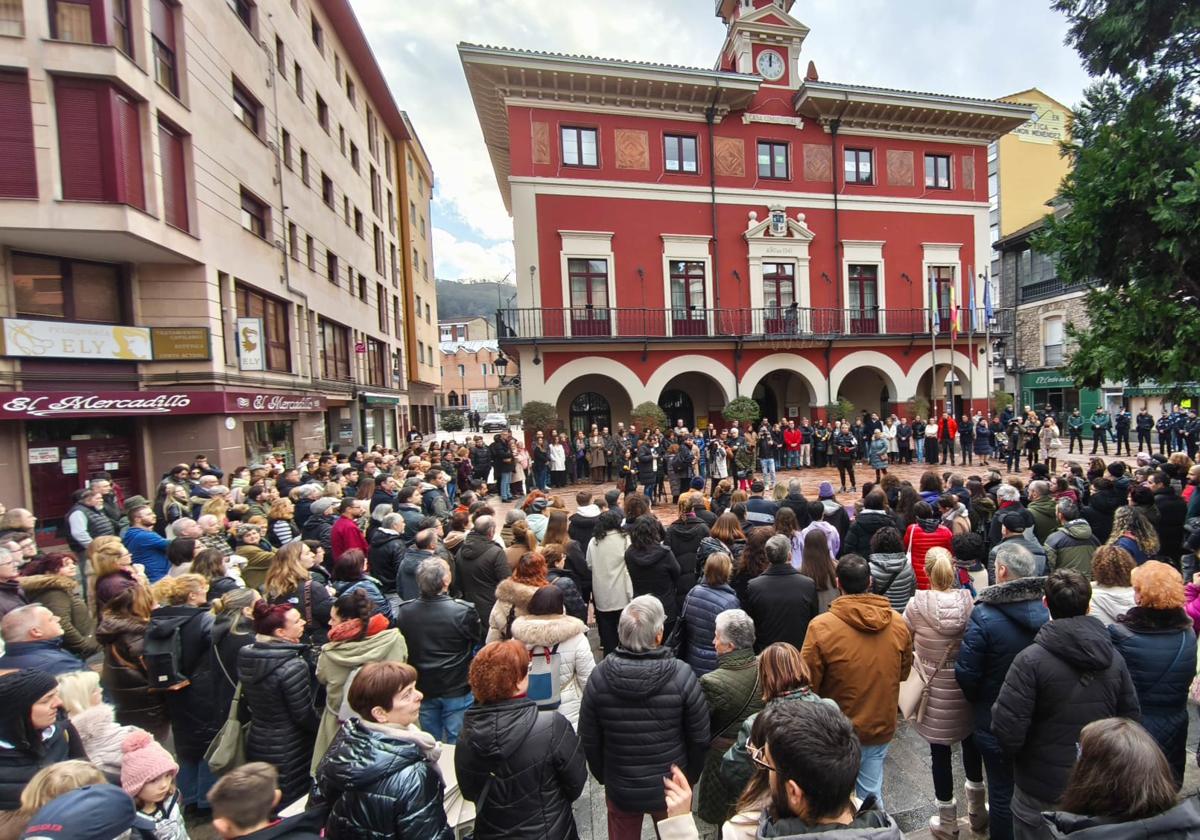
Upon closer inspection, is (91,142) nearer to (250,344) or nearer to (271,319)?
(250,344)

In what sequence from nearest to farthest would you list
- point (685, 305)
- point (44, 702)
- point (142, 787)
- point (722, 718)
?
point (142, 787) < point (44, 702) < point (722, 718) < point (685, 305)

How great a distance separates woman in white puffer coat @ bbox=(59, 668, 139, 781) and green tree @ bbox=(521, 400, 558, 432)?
1590 cm

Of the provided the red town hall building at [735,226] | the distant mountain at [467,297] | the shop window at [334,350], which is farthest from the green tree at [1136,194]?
the distant mountain at [467,297]

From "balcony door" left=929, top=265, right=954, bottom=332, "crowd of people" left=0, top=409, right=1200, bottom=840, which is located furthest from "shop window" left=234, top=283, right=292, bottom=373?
"balcony door" left=929, top=265, right=954, bottom=332

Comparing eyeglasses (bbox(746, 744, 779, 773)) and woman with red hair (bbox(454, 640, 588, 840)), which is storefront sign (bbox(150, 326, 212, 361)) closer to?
woman with red hair (bbox(454, 640, 588, 840))

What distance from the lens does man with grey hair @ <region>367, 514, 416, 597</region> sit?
19.1 feet

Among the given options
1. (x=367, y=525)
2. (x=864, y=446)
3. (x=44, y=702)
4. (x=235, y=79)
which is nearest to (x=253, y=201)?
(x=235, y=79)

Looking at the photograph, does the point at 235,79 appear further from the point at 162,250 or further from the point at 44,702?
the point at 44,702

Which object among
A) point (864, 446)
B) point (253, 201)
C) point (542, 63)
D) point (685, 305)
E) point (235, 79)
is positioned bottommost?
point (864, 446)

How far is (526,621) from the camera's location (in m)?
3.43

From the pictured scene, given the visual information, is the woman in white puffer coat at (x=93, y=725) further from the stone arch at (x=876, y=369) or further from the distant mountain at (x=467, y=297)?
the distant mountain at (x=467, y=297)

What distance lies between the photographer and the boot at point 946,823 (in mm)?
3371

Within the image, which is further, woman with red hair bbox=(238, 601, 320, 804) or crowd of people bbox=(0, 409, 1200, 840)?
woman with red hair bbox=(238, 601, 320, 804)

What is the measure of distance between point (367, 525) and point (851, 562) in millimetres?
6163
